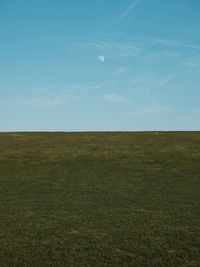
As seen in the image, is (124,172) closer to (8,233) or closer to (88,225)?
(88,225)

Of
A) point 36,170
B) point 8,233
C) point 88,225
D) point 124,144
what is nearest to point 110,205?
point 88,225

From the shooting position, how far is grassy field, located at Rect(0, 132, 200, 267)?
4266 mm

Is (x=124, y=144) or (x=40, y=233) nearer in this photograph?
(x=40, y=233)

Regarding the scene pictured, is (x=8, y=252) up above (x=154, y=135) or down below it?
below

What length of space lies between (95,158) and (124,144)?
425 centimetres

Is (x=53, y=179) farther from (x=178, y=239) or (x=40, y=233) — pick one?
(x=178, y=239)

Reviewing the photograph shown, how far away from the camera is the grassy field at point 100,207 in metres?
4.27

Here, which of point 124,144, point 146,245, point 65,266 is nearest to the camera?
point 65,266

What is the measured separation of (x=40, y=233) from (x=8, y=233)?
645 mm

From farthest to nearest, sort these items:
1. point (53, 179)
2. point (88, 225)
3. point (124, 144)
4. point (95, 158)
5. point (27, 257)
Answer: point (124, 144) → point (95, 158) → point (53, 179) → point (88, 225) → point (27, 257)

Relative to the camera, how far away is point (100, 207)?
682 cm

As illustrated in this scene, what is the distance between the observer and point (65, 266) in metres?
3.88

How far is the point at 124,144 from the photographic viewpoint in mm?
18250

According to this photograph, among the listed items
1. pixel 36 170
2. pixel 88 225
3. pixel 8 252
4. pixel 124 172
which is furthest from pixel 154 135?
pixel 8 252
